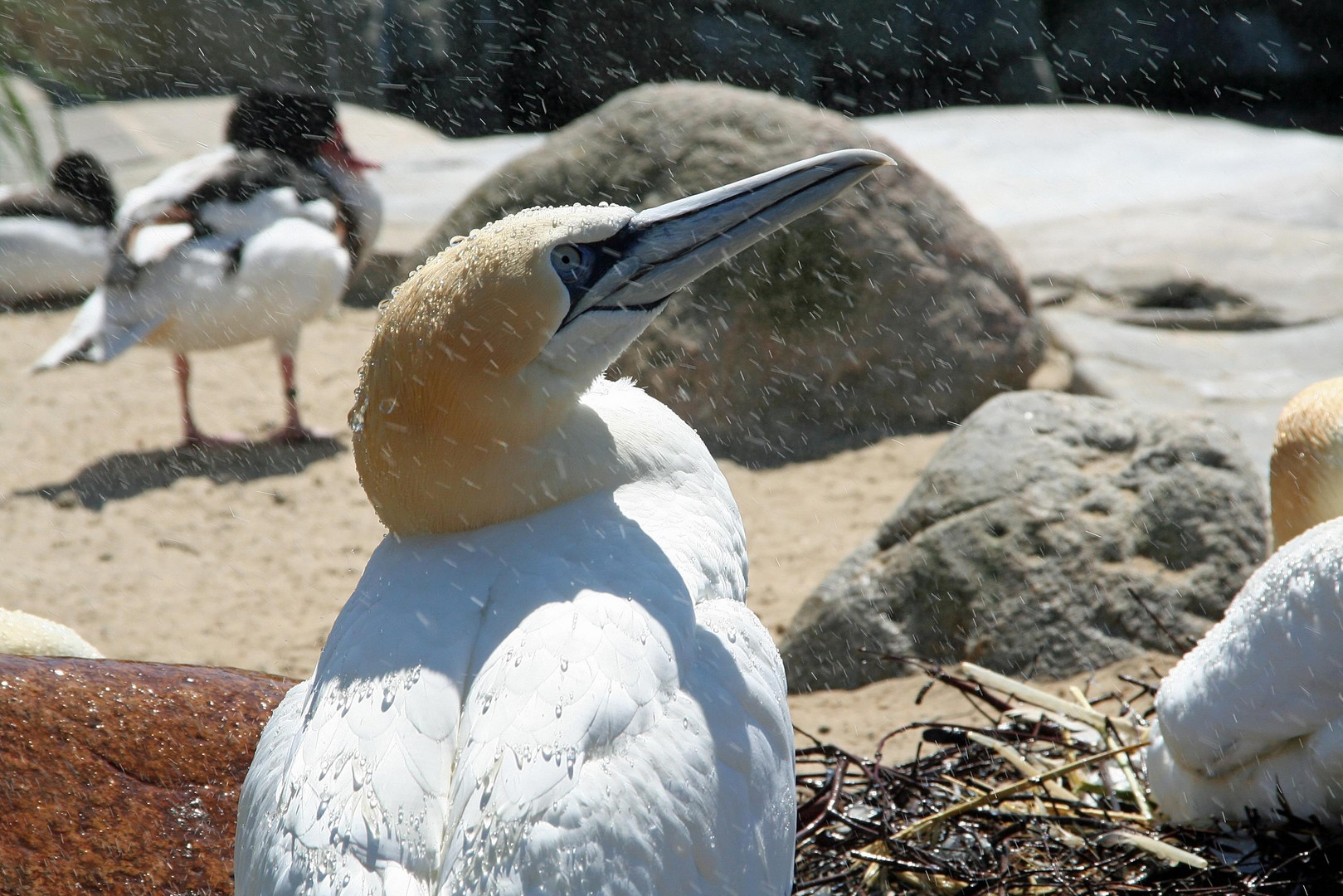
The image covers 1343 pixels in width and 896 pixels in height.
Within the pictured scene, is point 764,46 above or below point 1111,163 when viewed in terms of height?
below

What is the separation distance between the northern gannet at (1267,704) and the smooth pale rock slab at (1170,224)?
2135 mm

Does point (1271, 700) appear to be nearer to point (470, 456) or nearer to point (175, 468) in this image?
point (470, 456)

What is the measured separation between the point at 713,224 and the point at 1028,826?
1.82m

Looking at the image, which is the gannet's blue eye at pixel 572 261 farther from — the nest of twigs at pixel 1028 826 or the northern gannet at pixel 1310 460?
the northern gannet at pixel 1310 460

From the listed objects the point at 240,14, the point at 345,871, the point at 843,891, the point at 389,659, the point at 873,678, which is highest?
the point at 389,659

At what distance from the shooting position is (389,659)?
7.26ft

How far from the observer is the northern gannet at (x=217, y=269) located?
7.08m

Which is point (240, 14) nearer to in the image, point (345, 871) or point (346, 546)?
point (346, 546)

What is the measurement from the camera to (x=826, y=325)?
7.10 metres

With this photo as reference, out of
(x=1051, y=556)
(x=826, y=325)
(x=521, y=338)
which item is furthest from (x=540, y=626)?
(x=826, y=325)

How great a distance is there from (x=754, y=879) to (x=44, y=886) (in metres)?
1.67

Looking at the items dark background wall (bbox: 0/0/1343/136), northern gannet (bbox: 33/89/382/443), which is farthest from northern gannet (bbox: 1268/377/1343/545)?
dark background wall (bbox: 0/0/1343/136)

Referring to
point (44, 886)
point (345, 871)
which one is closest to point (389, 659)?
point (345, 871)

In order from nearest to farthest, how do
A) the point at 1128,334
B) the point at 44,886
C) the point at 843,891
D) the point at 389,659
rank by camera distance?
the point at 389,659, the point at 44,886, the point at 843,891, the point at 1128,334
